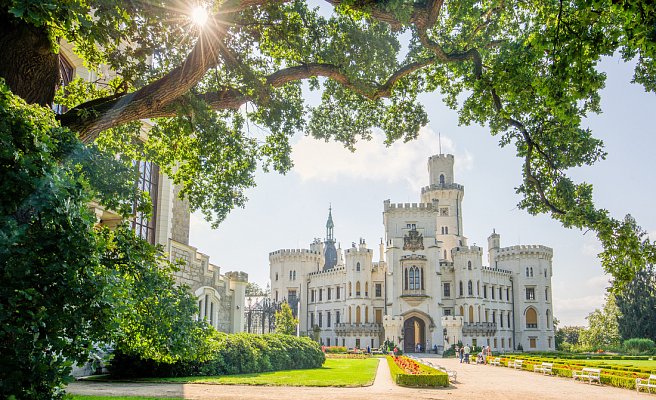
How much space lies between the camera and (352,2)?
339 inches

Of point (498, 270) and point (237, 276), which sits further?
point (498, 270)

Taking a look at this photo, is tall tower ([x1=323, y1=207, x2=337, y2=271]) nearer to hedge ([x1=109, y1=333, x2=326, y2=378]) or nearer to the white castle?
the white castle

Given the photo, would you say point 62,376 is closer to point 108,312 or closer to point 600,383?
point 108,312

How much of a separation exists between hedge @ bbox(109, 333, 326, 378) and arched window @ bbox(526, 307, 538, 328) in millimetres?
44415

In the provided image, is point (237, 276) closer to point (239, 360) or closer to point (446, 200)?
point (239, 360)

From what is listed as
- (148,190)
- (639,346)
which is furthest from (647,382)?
(639,346)

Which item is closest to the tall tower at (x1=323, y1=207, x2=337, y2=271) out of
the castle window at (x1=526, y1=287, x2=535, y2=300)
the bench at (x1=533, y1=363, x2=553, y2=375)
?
the castle window at (x1=526, y1=287, x2=535, y2=300)

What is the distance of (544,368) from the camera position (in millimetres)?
27969

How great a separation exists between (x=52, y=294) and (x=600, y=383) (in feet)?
74.5

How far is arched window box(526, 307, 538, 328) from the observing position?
6375 centimetres

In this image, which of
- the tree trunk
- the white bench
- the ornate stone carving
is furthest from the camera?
the ornate stone carving

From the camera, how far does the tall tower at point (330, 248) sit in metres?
78.4

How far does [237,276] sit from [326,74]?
48.7ft

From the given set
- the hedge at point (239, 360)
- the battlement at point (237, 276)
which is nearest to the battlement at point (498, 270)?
the hedge at point (239, 360)
